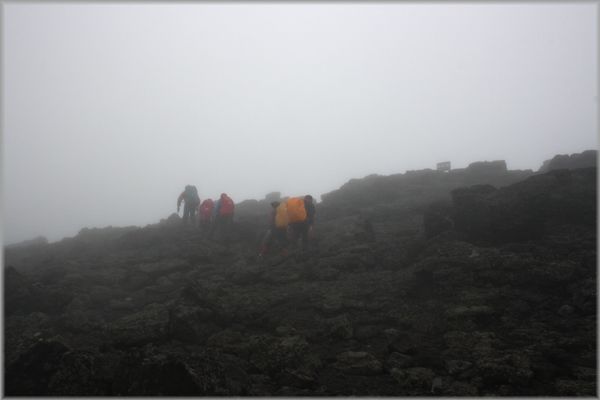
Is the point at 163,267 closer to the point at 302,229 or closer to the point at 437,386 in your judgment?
the point at 302,229

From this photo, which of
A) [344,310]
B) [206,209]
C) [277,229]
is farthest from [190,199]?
[344,310]

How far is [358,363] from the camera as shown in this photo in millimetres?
10445

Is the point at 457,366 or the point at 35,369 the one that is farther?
the point at 35,369

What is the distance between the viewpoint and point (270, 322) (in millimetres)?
13492

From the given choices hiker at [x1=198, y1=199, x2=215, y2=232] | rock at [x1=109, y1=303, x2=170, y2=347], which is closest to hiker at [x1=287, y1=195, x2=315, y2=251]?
hiker at [x1=198, y1=199, x2=215, y2=232]

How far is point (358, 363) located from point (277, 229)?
38.4ft

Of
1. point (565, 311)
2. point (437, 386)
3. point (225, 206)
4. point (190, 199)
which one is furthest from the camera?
point (190, 199)

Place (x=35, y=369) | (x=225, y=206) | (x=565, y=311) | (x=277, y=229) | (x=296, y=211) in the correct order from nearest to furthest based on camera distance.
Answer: (x=35, y=369), (x=565, y=311), (x=296, y=211), (x=277, y=229), (x=225, y=206)

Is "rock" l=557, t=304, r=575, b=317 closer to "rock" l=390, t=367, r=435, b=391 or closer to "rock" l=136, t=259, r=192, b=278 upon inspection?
"rock" l=390, t=367, r=435, b=391

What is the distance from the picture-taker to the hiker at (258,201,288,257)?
68.7ft

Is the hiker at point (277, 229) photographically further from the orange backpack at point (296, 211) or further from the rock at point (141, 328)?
the rock at point (141, 328)

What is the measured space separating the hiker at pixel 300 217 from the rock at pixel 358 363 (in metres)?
10.3

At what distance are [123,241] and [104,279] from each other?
8746 millimetres

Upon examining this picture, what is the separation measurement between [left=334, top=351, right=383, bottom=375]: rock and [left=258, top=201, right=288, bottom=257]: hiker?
10247 mm
